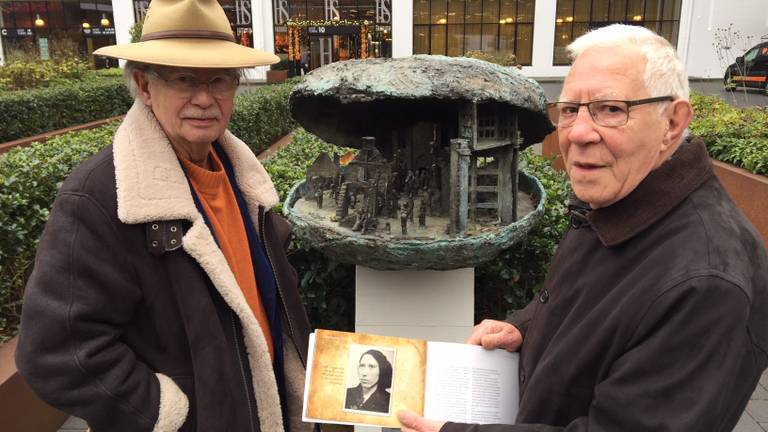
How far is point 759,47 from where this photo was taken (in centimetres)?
1855

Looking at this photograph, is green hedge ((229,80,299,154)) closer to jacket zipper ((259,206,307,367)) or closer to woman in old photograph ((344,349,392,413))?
jacket zipper ((259,206,307,367))

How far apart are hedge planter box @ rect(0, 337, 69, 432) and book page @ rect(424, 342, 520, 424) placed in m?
2.47

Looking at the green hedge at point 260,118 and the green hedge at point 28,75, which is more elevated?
the green hedge at point 28,75

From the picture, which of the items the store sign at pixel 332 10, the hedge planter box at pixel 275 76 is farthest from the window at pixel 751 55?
the store sign at pixel 332 10

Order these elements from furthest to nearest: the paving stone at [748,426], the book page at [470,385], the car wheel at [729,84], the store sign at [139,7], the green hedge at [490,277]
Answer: the store sign at [139,7] → the car wheel at [729,84] → the green hedge at [490,277] → the paving stone at [748,426] → the book page at [470,385]

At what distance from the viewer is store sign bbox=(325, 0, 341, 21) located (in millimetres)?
28580

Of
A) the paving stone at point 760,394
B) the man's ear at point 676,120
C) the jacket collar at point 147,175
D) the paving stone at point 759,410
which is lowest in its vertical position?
the paving stone at point 760,394

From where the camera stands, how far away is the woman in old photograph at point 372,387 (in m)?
1.68

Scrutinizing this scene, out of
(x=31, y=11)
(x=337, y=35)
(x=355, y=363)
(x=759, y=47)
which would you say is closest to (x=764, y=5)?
(x=759, y=47)

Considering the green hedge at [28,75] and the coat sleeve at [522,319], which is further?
the green hedge at [28,75]

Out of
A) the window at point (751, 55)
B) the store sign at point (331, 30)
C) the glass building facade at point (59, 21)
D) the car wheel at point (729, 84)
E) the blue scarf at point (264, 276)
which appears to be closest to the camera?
the blue scarf at point (264, 276)

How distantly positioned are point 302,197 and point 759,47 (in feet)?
67.4

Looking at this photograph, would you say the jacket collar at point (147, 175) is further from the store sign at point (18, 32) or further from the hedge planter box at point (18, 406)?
the store sign at point (18, 32)

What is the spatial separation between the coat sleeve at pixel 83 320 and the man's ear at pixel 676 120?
1450 millimetres
